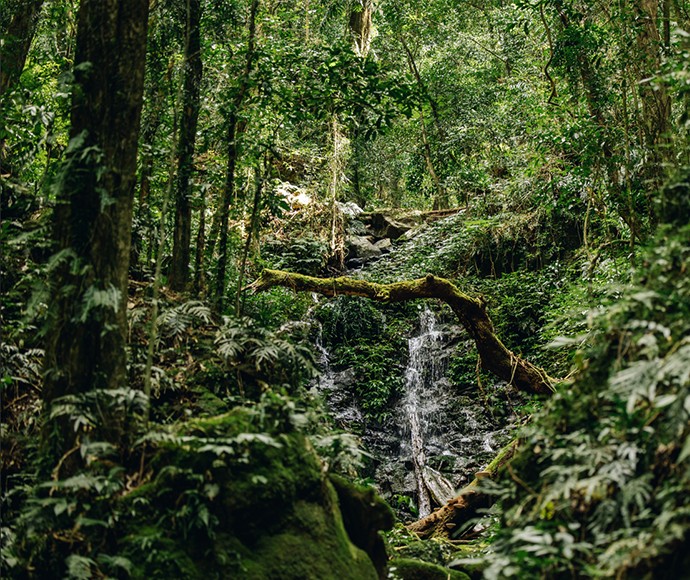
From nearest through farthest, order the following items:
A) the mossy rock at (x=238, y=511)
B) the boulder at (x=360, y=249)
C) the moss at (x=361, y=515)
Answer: the mossy rock at (x=238, y=511)
the moss at (x=361, y=515)
the boulder at (x=360, y=249)

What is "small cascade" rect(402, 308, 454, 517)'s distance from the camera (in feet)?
28.5

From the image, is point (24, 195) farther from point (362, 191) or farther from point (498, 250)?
point (362, 191)

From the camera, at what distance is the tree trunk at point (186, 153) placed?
6105 millimetres

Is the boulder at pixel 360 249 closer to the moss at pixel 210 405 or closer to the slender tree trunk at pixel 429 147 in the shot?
the slender tree trunk at pixel 429 147

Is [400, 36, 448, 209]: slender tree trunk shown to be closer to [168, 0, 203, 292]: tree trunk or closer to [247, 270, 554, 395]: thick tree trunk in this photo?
[247, 270, 554, 395]: thick tree trunk

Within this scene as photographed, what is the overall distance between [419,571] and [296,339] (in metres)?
5.47

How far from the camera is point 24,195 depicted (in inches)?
229

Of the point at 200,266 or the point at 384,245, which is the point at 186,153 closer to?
the point at 200,266

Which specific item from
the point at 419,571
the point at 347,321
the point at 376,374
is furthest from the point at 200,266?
the point at 347,321

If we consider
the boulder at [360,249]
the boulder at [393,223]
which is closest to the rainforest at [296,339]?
the boulder at [360,249]

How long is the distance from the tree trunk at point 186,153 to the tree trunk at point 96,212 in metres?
2.19

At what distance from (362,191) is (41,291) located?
15.8 m

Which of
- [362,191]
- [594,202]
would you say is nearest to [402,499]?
[594,202]

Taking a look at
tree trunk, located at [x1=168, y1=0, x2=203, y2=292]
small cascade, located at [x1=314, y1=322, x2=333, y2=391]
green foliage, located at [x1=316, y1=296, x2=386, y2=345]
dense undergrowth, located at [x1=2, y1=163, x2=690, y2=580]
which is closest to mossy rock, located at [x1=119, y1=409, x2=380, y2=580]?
dense undergrowth, located at [x1=2, y1=163, x2=690, y2=580]
